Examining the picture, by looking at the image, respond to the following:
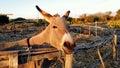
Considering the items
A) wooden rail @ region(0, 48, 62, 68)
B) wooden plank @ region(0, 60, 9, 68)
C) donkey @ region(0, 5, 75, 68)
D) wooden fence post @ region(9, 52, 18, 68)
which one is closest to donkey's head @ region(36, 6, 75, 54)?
donkey @ region(0, 5, 75, 68)

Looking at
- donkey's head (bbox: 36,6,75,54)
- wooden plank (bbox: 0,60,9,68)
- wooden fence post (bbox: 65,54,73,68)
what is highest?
donkey's head (bbox: 36,6,75,54)

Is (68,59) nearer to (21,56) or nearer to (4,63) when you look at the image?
(21,56)

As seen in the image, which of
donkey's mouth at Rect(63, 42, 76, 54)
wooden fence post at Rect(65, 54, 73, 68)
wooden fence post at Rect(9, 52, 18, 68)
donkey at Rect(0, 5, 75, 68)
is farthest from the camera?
wooden fence post at Rect(65, 54, 73, 68)

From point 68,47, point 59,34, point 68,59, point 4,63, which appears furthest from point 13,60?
point 68,59

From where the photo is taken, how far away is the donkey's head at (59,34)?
14.3ft

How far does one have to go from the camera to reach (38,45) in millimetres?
5246

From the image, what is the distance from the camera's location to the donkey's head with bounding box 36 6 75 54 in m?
4.35

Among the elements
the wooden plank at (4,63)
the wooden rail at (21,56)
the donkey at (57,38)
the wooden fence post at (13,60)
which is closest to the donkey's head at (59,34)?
the donkey at (57,38)

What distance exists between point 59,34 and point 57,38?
0.13 meters

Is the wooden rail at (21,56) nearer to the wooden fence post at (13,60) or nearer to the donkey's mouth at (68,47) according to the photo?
the wooden fence post at (13,60)

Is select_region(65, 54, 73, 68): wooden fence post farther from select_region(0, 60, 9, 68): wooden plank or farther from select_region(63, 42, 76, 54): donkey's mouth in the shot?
select_region(0, 60, 9, 68): wooden plank

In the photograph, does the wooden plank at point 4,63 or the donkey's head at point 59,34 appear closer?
the wooden plank at point 4,63

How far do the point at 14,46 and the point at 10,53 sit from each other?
1.09 metres

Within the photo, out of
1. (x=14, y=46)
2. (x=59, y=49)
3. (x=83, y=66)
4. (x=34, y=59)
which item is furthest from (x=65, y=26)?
(x=83, y=66)
